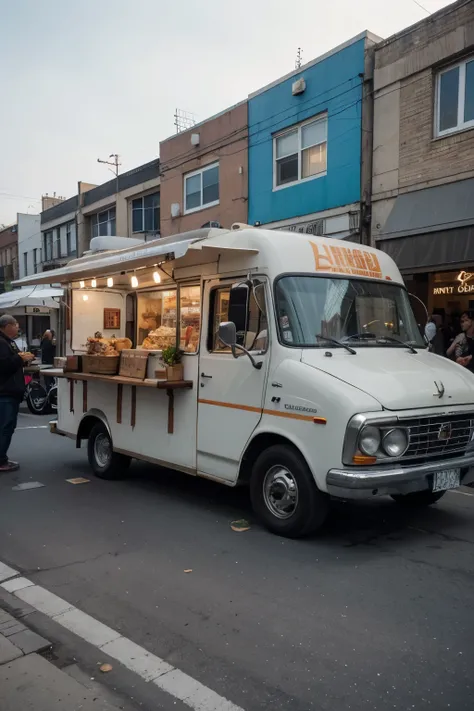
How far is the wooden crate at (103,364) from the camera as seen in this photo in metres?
7.20

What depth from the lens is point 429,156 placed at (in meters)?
12.2

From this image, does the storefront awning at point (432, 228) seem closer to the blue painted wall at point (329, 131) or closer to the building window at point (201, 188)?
the blue painted wall at point (329, 131)

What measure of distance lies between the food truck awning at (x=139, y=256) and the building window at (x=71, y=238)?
2287 cm

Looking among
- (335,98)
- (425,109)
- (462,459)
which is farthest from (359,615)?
(335,98)

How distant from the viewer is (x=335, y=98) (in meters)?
14.0

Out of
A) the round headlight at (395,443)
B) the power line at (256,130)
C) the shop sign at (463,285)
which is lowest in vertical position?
the round headlight at (395,443)

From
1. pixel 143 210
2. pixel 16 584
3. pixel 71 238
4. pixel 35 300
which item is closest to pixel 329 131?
pixel 35 300

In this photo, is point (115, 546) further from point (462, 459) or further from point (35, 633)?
point (462, 459)

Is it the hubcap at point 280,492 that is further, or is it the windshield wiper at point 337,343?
the windshield wiper at point 337,343

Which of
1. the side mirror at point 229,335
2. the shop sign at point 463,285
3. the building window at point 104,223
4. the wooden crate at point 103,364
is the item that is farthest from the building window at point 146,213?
the side mirror at point 229,335

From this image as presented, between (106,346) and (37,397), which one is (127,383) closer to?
(106,346)

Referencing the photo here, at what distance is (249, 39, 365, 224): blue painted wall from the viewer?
44.7ft

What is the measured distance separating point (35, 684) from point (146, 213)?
72.4ft

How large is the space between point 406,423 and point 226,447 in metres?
1.81
